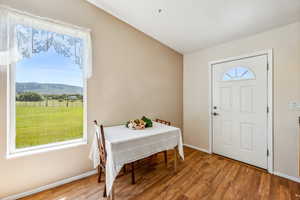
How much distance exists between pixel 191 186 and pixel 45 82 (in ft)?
8.34

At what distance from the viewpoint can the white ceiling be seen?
189 cm

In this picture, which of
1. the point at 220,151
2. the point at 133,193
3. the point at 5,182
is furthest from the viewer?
the point at 220,151

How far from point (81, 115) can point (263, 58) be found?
3.17m

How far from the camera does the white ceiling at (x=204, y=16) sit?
1.89m

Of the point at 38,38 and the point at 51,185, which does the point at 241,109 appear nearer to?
the point at 51,185

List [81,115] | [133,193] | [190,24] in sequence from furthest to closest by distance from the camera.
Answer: [190,24], [81,115], [133,193]

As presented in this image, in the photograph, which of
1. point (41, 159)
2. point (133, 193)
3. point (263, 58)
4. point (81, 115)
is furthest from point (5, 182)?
point (263, 58)

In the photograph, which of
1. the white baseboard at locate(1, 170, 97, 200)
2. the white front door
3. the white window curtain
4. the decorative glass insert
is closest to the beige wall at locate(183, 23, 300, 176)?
the white front door

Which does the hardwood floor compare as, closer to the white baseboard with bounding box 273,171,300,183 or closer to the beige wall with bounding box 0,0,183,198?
the white baseboard with bounding box 273,171,300,183

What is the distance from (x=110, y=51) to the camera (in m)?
2.46

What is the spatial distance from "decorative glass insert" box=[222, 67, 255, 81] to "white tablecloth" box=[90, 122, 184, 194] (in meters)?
1.58

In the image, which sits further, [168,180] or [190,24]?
[190,24]

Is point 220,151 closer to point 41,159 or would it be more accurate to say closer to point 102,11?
point 41,159

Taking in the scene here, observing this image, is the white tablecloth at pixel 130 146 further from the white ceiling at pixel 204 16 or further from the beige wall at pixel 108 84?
the white ceiling at pixel 204 16
